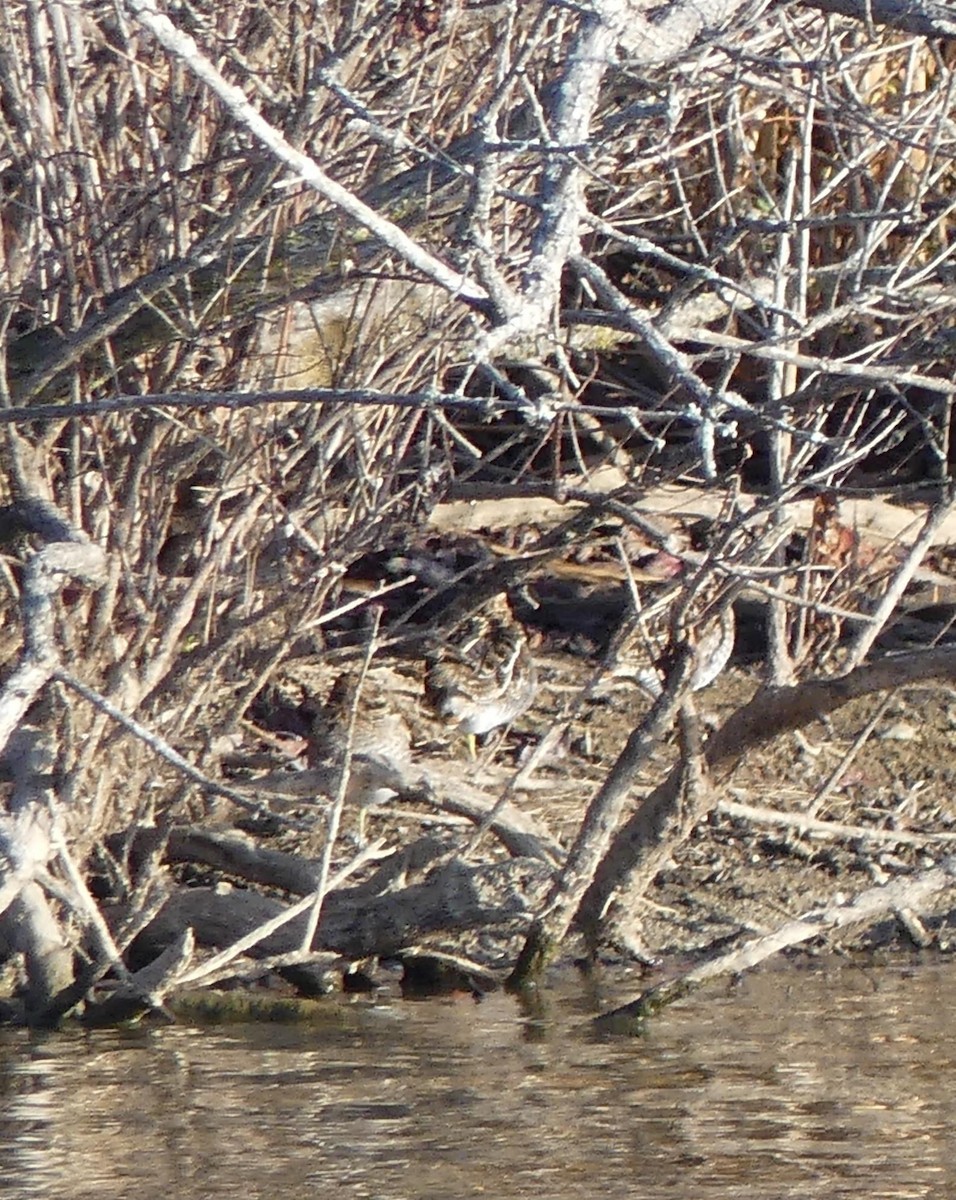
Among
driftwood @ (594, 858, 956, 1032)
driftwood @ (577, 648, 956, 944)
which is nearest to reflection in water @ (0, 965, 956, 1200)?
driftwood @ (594, 858, 956, 1032)

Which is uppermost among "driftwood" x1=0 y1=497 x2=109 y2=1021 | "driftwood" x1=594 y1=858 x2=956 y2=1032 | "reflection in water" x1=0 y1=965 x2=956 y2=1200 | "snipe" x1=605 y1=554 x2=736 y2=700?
"snipe" x1=605 y1=554 x2=736 y2=700

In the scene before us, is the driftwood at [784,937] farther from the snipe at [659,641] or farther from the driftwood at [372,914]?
the snipe at [659,641]

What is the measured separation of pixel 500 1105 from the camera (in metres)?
5.05

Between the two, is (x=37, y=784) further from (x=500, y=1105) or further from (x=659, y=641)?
(x=659, y=641)

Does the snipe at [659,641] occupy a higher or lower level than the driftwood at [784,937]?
higher

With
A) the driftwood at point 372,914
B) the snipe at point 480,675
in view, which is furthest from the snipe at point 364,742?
the driftwood at point 372,914

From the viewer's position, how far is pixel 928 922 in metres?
6.82

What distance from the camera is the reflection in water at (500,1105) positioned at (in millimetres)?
4543

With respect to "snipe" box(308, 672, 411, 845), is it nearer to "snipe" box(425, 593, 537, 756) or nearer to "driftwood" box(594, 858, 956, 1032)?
"snipe" box(425, 593, 537, 756)

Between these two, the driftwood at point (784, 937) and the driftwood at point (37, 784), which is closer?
the driftwood at point (37, 784)

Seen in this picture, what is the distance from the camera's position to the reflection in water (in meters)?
4.54

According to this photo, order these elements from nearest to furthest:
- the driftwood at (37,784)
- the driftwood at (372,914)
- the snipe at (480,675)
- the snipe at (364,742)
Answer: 1. the driftwood at (37,784)
2. the driftwood at (372,914)
3. the snipe at (364,742)
4. the snipe at (480,675)

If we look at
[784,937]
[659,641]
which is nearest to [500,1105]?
[784,937]

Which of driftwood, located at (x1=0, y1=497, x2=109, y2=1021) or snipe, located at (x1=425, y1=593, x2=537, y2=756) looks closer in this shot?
driftwood, located at (x1=0, y1=497, x2=109, y2=1021)
